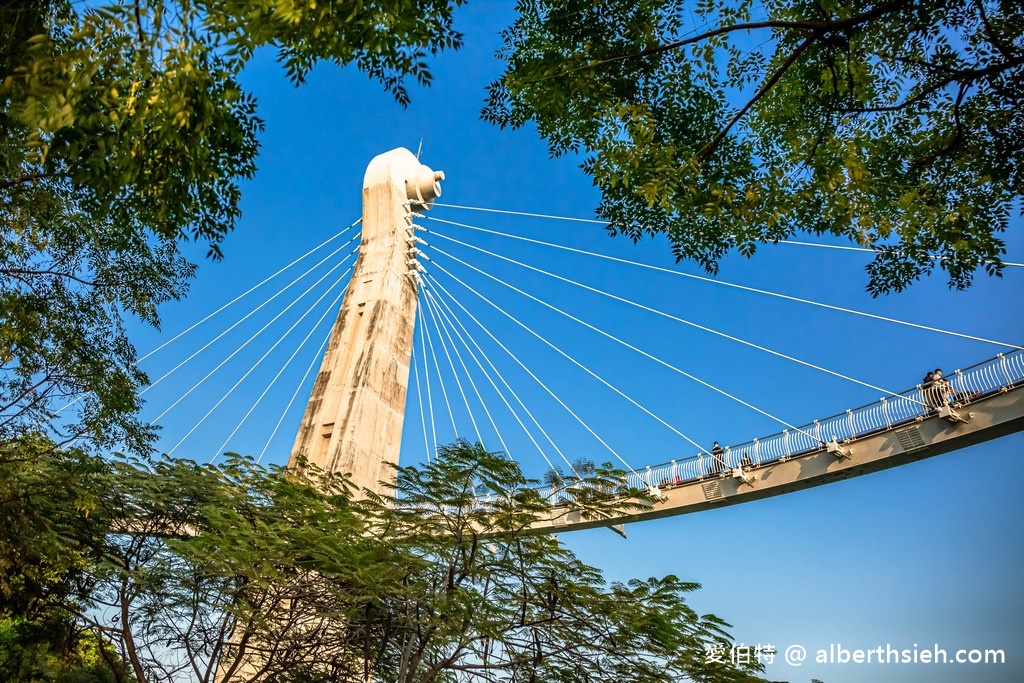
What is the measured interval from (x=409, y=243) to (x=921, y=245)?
28.8 feet

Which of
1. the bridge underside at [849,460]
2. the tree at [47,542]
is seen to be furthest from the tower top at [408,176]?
the tree at [47,542]

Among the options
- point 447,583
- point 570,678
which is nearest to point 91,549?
point 447,583

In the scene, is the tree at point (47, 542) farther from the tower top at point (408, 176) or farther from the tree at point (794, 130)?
the tower top at point (408, 176)

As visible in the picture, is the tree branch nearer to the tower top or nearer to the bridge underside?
the bridge underside

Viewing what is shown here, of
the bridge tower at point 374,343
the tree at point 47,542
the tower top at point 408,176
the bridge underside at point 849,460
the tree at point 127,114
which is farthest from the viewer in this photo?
the tower top at point 408,176

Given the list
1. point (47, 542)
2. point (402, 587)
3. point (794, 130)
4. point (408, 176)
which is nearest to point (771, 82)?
point (794, 130)

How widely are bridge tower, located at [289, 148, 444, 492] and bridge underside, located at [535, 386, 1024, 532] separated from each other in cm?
288

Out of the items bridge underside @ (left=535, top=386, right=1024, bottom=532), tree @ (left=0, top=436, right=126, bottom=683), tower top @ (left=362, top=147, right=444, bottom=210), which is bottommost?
tree @ (left=0, top=436, right=126, bottom=683)

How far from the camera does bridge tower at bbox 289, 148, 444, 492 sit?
9.88 meters

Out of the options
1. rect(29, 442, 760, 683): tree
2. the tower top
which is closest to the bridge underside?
rect(29, 442, 760, 683): tree

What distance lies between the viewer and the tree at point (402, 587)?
5.70m

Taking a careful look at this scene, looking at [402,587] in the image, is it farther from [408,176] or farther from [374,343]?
[408,176]

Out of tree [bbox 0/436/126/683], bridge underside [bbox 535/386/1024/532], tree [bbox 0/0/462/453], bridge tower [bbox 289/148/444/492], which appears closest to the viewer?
tree [bbox 0/0/462/453]

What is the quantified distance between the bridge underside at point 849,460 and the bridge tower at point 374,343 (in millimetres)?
2883
